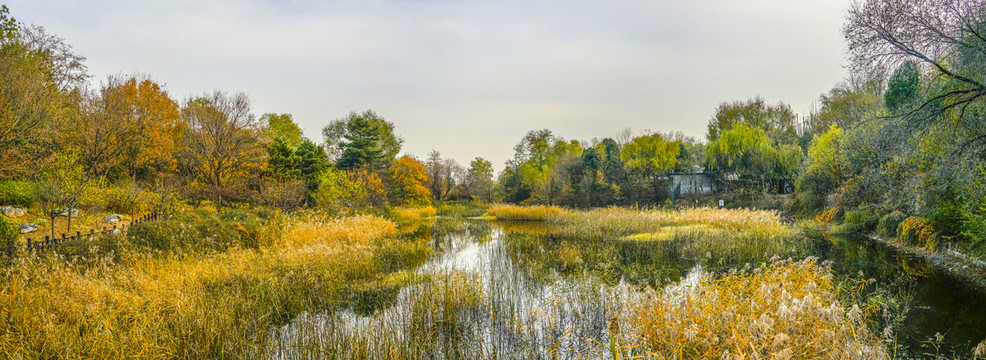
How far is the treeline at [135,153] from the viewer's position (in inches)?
496

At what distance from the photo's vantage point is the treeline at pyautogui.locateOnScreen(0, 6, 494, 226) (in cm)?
1259

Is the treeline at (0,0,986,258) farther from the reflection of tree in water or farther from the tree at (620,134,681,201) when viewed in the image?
the reflection of tree in water

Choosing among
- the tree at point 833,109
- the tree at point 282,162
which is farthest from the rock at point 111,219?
the tree at point 833,109

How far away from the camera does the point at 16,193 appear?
13781mm

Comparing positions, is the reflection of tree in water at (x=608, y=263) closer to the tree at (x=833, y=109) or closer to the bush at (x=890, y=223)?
the bush at (x=890, y=223)

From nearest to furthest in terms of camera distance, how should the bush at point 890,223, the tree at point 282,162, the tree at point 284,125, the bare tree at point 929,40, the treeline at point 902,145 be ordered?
the bare tree at point 929,40, the treeline at point 902,145, the bush at point 890,223, the tree at point 282,162, the tree at point 284,125

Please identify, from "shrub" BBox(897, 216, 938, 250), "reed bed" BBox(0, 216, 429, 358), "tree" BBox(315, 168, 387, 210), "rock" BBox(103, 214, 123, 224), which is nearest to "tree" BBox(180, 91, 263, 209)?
"tree" BBox(315, 168, 387, 210)

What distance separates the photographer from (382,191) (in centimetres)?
3127

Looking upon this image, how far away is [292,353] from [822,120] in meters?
43.2

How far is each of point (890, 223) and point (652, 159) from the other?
69.0ft

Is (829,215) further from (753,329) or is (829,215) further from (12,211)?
(12,211)

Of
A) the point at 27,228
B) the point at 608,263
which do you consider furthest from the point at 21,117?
the point at 608,263

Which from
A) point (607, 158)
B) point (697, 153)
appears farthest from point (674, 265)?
point (697, 153)

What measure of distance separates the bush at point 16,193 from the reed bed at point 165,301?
8.91m
